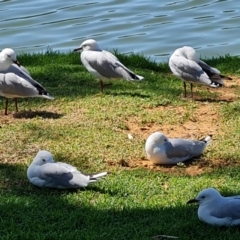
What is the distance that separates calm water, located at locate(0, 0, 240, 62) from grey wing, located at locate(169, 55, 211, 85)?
148 inches

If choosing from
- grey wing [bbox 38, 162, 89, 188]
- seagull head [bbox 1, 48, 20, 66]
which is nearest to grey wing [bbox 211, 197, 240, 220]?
grey wing [bbox 38, 162, 89, 188]

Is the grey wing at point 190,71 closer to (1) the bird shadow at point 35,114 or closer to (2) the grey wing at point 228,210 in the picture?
(1) the bird shadow at point 35,114

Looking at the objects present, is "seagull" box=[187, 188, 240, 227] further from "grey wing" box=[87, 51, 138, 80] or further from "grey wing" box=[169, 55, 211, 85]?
"grey wing" box=[87, 51, 138, 80]

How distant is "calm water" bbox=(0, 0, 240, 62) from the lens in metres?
14.4

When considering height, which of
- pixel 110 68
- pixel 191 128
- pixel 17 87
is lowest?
pixel 191 128

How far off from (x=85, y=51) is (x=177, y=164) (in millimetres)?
3332

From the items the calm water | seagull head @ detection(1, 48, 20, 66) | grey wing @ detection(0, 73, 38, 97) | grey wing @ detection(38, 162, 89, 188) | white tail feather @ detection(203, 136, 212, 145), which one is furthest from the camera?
the calm water

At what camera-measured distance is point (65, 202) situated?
20.4 ft

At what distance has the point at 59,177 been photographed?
6.41 meters

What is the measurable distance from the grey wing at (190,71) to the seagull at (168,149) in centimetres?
225

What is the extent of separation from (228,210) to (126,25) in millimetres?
10436

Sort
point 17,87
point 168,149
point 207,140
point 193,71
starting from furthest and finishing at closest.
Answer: point 193,71 < point 17,87 < point 207,140 < point 168,149

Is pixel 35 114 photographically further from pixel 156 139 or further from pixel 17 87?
pixel 156 139

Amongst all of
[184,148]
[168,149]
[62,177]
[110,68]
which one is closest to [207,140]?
[184,148]
